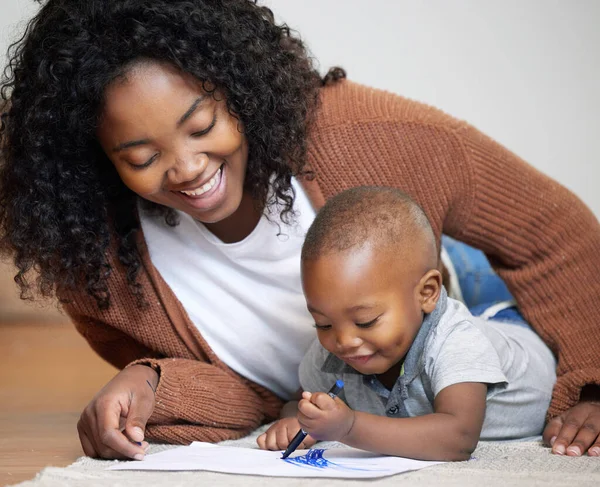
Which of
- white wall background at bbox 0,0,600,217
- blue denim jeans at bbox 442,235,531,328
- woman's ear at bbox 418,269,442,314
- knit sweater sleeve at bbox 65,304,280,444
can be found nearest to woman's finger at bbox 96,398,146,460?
knit sweater sleeve at bbox 65,304,280,444

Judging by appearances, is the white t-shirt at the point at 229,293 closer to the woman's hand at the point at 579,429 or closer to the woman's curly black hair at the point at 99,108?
the woman's curly black hair at the point at 99,108

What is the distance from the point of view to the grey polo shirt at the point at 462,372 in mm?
1314

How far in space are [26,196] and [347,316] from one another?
0.60m

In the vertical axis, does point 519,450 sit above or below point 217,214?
below

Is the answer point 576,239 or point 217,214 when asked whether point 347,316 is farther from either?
point 576,239

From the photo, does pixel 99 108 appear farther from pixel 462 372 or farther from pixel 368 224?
pixel 462 372

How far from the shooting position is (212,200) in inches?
57.5

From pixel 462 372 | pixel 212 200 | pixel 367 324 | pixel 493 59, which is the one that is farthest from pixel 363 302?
pixel 493 59

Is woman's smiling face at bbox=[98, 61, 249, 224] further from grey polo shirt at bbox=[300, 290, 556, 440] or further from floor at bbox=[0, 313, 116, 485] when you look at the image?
floor at bbox=[0, 313, 116, 485]

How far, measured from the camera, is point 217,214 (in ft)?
4.94

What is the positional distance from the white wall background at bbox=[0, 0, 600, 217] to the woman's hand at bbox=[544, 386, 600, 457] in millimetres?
1425

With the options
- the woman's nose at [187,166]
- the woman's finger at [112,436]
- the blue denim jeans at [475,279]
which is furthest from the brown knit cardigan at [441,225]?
Answer: the blue denim jeans at [475,279]

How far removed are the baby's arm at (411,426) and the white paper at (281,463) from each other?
2 cm

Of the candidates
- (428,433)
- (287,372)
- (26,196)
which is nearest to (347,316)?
(428,433)
